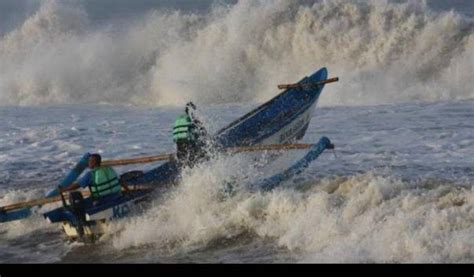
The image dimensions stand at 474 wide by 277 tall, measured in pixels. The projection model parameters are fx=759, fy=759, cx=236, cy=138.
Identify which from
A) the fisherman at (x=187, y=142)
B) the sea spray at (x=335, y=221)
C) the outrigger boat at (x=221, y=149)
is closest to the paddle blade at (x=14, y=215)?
the outrigger boat at (x=221, y=149)

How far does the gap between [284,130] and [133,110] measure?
10.7 m

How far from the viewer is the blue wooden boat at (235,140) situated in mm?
10992

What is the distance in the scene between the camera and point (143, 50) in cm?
3027

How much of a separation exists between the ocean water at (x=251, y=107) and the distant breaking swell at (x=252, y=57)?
0.20 feet

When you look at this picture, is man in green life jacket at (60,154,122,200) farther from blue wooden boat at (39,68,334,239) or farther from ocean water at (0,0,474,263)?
ocean water at (0,0,474,263)

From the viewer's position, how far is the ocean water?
33.8 feet

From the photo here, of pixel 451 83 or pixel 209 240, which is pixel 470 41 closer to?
pixel 451 83

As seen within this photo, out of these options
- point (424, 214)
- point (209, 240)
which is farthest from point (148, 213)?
point (424, 214)

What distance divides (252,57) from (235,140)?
14034 mm

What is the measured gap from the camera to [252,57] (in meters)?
27.8

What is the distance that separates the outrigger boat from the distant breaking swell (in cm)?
753

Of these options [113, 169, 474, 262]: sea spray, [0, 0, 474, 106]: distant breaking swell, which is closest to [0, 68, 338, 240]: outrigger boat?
[113, 169, 474, 262]: sea spray

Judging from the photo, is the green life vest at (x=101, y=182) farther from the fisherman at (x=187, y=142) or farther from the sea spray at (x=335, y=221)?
the fisherman at (x=187, y=142)

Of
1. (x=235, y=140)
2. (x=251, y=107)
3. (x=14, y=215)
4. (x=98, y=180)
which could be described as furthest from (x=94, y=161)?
(x=251, y=107)
